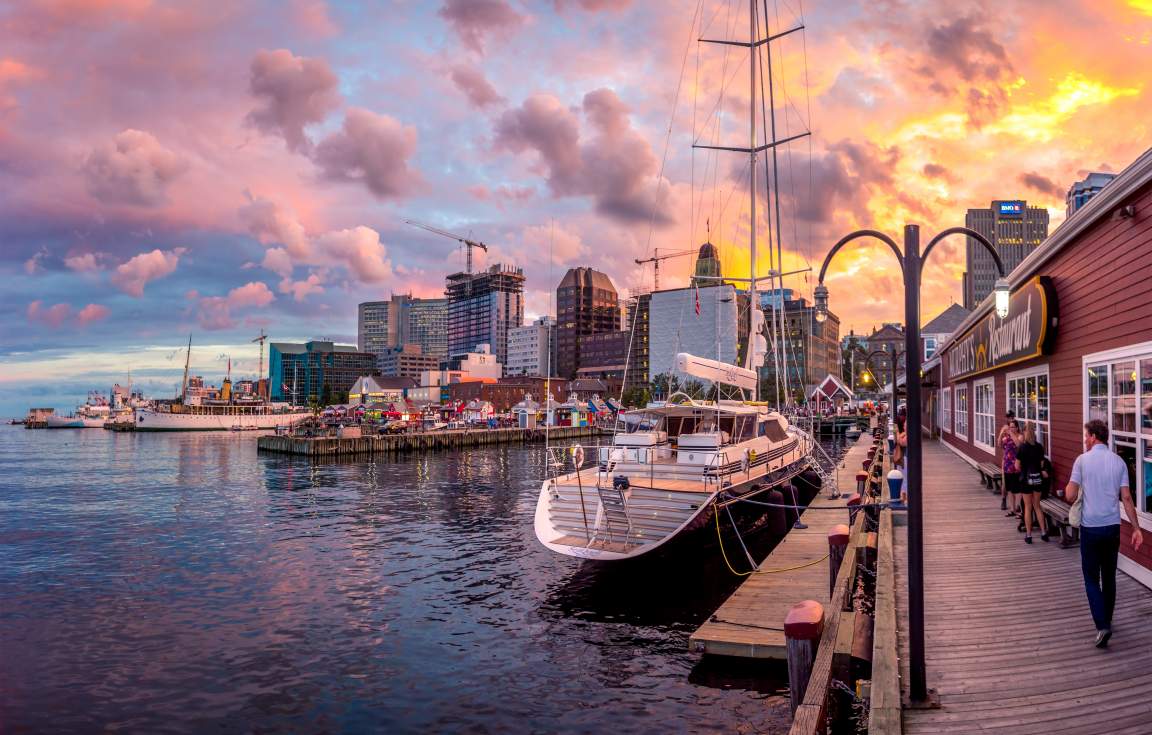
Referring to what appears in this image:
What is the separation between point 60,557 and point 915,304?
80.9ft

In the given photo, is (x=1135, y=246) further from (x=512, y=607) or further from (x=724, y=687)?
(x=512, y=607)

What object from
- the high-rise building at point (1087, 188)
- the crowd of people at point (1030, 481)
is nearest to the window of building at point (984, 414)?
the high-rise building at point (1087, 188)

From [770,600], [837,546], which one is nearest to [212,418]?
[770,600]

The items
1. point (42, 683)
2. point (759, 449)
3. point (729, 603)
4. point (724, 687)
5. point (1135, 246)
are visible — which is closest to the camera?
point (1135, 246)

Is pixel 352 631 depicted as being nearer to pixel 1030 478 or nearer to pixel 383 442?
pixel 1030 478

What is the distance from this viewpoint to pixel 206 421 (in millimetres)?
127812

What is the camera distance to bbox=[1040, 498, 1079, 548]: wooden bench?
37.4 feet

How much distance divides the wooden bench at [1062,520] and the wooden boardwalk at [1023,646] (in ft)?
0.87

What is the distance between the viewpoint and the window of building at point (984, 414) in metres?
21.8

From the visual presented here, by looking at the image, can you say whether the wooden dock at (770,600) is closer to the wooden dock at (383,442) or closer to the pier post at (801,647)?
the pier post at (801,647)

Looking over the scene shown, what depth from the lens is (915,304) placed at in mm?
6168

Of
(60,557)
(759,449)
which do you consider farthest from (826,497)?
(60,557)

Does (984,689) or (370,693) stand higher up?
(984,689)

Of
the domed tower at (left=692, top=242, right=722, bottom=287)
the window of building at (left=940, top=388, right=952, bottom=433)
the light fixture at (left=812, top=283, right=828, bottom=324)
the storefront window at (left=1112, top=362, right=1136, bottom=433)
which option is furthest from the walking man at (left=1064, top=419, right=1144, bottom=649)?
the window of building at (left=940, top=388, right=952, bottom=433)
